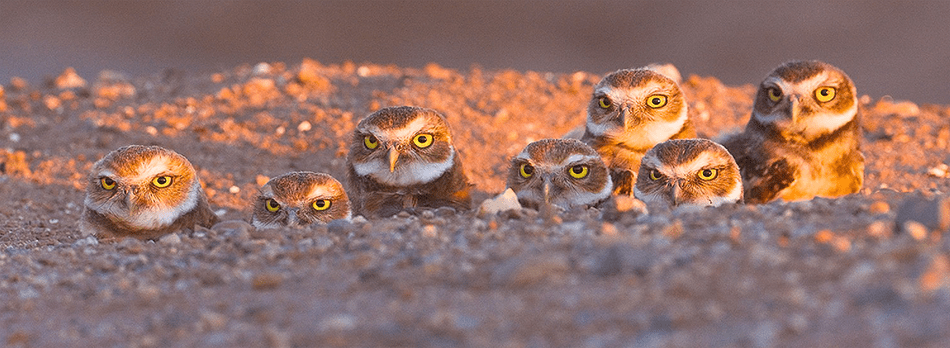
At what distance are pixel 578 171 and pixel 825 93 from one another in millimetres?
2031

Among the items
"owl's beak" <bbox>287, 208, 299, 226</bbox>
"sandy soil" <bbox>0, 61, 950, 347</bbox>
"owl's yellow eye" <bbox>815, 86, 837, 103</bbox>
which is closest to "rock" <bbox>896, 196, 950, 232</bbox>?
"sandy soil" <bbox>0, 61, 950, 347</bbox>

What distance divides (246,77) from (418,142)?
5698 mm

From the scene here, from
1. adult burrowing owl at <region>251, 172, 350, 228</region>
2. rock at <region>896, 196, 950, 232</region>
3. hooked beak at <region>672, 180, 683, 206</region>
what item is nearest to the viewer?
rock at <region>896, 196, 950, 232</region>

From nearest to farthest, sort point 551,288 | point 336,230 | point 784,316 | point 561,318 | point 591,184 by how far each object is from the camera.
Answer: point 784,316, point 561,318, point 551,288, point 336,230, point 591,184

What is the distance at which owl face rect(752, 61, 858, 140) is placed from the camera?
24.1 ft

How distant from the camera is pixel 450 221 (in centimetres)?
539

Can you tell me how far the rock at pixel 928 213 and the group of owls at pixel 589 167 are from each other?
2461 millimetres

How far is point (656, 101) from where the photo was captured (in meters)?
7.62

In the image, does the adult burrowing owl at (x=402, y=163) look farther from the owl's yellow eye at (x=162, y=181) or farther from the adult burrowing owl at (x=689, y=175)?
the adult burrowing owl at (x=689, y=175)

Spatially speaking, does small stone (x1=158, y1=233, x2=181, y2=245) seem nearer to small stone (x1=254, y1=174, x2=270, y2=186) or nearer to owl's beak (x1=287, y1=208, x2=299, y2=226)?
owl's beak (x1=287, y1=208, x2=299, y2=226)

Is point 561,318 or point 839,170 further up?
point 839,170

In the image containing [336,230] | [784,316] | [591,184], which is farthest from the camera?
[591,184]

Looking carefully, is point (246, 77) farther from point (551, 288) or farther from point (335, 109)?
point (551, 288)

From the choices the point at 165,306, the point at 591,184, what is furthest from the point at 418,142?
the point at 165,306
